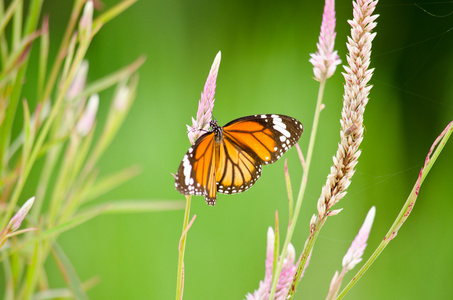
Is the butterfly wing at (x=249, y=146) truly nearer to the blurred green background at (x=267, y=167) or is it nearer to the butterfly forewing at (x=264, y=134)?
the butterfly forewing at (x=264, y=134)

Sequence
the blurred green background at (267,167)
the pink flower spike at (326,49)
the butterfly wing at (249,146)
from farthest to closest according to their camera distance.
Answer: the blurred green background at (267,167) → the butterfly wing at (249,146) → the pink flower spike at (326,49)

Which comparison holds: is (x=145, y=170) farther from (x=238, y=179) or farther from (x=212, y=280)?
(x=238, y=179)

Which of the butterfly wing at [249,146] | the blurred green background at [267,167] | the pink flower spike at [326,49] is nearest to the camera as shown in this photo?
the pink flower spike at [326,49]

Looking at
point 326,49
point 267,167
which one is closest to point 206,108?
point 326,49

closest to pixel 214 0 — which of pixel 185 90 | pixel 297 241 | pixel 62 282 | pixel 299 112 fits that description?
pixel 185 90

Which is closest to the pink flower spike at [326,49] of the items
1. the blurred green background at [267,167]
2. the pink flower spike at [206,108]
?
the pink flower spike at [206,108]

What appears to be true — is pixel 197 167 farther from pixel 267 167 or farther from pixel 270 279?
pixel 267 167

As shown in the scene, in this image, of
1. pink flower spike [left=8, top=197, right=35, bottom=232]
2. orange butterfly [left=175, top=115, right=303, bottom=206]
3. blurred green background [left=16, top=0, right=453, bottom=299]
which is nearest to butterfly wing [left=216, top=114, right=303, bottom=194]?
orange butterfly [left=175, top=115, right=303, bottom=206]
